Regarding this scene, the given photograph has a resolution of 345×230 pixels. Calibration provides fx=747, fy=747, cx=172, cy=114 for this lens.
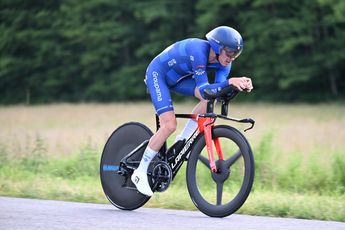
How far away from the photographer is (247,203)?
734 centimetres

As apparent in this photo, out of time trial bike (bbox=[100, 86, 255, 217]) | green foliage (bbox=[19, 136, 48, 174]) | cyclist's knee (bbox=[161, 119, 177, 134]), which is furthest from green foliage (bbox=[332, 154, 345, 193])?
green foliage (bbox=[19, 136, 48, 174])

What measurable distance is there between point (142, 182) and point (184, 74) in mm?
1082

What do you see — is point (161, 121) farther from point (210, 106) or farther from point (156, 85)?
point (210, 106)

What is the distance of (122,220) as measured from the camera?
251 inches

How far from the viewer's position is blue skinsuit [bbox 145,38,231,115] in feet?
21.4

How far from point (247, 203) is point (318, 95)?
104 feet

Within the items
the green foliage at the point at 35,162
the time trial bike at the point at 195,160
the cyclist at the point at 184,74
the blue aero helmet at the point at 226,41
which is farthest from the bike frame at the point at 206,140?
the green foliage at the point at 35,162

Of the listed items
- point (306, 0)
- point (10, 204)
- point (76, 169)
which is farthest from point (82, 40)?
point (10, 204)

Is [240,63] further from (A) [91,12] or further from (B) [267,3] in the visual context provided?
(A) [91,12]

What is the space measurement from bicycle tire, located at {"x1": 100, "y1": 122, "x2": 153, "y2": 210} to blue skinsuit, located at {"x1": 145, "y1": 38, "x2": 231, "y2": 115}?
0.52 metres

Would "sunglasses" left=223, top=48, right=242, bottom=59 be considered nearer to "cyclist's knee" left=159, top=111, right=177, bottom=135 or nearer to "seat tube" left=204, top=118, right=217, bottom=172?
"seat tube" left=204, top=118, right=217, bottom=172

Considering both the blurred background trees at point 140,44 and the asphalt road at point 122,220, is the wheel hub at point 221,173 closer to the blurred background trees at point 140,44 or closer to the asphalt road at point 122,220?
the asphalt road at point 122,220

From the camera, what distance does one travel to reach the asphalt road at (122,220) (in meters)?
5.94

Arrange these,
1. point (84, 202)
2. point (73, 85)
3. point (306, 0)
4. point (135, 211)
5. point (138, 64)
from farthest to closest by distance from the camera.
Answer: point (73, 85) → point (138, 64) → point (306, 0) → point (84, 202) → point (135, 211)
